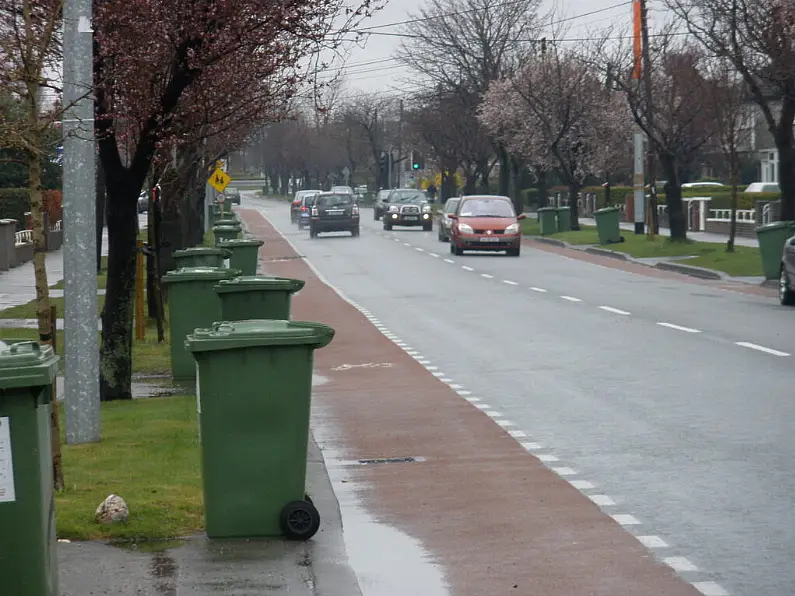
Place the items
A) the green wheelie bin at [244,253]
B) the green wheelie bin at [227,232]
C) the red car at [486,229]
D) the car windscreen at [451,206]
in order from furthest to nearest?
the car windscreen at [451,206] < the red car at [486,229] < the green wheelie bin at [227,232] < the green wheelie bin at [244,253]

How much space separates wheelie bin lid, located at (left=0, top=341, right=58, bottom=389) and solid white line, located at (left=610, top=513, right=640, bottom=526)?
134 inches

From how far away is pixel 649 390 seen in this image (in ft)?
44.3

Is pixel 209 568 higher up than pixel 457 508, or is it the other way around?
pixel 209 568

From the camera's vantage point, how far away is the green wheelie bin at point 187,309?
15328mm

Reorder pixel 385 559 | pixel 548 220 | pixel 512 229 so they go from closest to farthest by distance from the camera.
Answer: pixel 385 559 < pixel 512 229 < pixel 548 220

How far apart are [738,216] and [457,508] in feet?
151

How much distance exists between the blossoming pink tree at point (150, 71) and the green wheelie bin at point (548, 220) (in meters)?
41.5

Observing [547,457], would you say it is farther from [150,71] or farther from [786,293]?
[786,293]

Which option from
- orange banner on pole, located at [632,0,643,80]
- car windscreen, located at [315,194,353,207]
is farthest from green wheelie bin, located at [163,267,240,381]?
car windscreen, located at [315,194,353,207]

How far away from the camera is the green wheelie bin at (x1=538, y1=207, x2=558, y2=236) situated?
182 feet

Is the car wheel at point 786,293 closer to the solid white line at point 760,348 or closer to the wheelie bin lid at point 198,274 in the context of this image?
the solid white line at point 760,348

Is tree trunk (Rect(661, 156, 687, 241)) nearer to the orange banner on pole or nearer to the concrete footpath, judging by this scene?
the orange banner on pole

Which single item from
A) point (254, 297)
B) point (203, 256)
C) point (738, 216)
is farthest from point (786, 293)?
point (738, 216)

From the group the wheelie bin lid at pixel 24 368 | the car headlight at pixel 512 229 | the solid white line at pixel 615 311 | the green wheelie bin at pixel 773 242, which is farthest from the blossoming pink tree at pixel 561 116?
the wheelie bin lid at pixel 24 368
